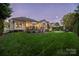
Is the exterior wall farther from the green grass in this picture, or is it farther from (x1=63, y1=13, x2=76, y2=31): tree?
(x1=63, y1=13, x2=76, y2=31): tree

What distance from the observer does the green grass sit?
1.42 m

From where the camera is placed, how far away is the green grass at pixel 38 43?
1.42 metres

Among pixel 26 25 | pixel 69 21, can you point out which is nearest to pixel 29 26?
pixel 26 25

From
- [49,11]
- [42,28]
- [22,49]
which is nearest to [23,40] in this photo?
[22,49]

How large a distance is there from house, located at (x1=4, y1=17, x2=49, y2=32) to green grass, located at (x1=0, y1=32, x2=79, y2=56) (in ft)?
0.12

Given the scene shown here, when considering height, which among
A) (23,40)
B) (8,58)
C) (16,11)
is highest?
(16,11)

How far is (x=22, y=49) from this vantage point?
1.44 meters

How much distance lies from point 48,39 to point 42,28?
3.7 inches

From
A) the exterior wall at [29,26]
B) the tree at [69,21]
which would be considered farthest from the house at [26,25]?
the tree at [69,21]

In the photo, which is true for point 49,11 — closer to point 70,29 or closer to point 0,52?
point 70,29

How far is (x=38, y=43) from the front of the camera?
56.9 inches

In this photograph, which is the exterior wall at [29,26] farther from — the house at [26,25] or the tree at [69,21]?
the tree at [69,21]

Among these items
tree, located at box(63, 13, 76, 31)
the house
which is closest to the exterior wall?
the house

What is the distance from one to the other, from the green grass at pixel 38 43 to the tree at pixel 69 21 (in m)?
0.04
